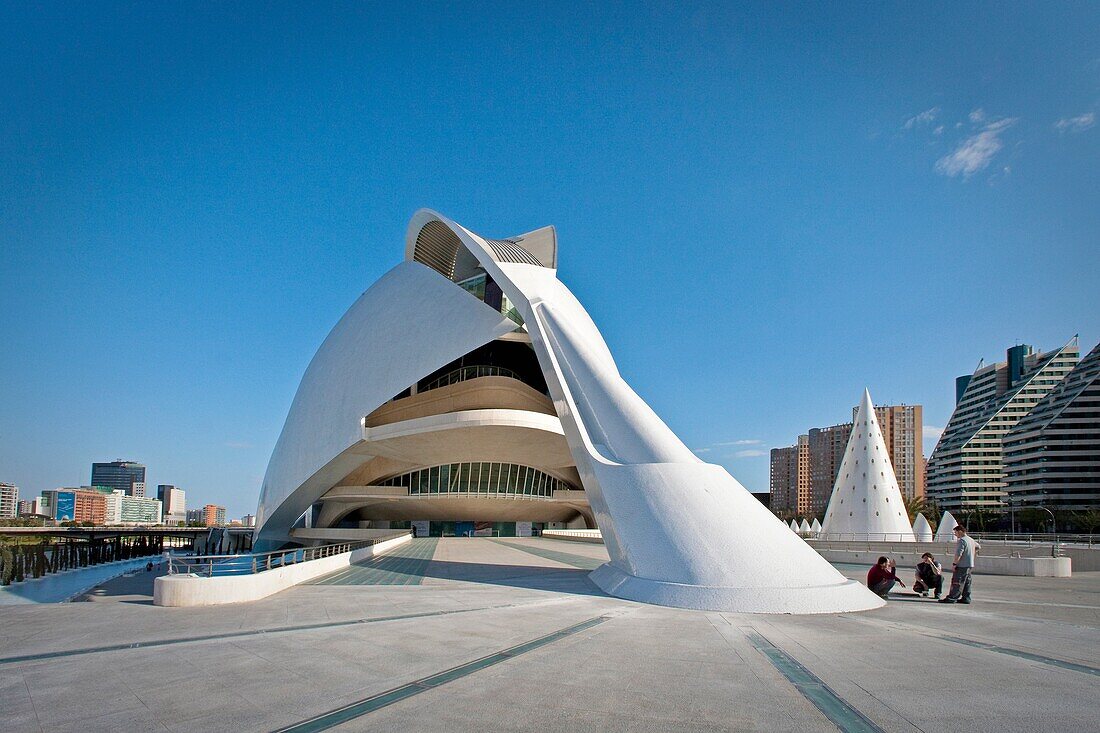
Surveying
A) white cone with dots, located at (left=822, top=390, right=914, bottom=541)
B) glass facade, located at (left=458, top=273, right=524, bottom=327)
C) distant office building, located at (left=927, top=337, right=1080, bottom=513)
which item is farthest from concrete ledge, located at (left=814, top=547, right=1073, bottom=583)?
distant office building, located at (left=927, top=337, right=1080, bottom=513)

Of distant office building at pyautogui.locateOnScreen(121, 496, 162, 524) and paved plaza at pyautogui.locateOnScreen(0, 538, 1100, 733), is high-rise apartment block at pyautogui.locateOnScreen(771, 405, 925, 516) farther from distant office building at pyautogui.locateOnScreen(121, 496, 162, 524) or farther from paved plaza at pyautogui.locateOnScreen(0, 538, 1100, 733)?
distant office building at pyautogui.locateOnScreen(121, 496, 162, 524)

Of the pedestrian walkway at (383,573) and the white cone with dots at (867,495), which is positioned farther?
the white cone with dots at (867,495)

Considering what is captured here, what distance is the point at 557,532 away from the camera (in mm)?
36562

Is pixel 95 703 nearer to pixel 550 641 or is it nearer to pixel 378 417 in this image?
pixel 550 641

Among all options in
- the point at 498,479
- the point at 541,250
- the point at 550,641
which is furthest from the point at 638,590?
the point at 541,250

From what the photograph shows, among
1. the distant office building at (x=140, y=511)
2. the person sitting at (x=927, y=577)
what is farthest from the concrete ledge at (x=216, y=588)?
the distant office building at (x=140, y=511)

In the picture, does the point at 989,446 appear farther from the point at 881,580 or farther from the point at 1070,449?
the point at 881,580

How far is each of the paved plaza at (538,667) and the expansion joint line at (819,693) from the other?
0.08 feet

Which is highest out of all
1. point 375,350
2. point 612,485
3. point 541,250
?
point 541,250

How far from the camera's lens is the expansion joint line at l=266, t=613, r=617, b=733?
4418 millimetres

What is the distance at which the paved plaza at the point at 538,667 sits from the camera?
4562 millimetres

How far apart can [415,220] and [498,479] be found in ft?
41.2

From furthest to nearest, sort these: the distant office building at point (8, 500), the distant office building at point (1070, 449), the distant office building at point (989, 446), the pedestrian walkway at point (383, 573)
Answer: the distant office building at point (8, 500)
the distant office building at point (989, 446)
the distant office building at point (1070, 449)
the pedestrian walkway at point (383, 573)

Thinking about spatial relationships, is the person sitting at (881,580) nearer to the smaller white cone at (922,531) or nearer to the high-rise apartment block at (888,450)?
the smaller white cone at (922,531)
